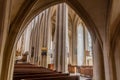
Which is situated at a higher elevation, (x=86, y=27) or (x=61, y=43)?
(x=86, y=27)

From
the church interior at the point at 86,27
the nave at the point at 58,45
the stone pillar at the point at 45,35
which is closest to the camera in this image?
the church interior at the point at 86,27

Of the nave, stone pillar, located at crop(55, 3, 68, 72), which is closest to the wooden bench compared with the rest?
the nave

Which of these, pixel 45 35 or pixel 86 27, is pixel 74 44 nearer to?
pixel 45 35

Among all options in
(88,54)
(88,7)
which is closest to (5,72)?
(88,7)

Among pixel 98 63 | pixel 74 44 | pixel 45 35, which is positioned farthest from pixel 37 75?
pixel 74 44

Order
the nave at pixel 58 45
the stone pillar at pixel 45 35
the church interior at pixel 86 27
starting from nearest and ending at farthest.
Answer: the church interior at pixel 86 27, the nave at pixel 58 45, the stone pillar at pixel 45 35

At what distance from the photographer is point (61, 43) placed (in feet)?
24.4

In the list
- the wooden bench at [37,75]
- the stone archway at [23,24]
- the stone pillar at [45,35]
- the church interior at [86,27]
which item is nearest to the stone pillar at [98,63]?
the church interior at [86,27]

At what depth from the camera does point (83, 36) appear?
15820 mm

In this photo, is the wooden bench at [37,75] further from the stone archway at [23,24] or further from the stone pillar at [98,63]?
the stone pillar at [98,63]

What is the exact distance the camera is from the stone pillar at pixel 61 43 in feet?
23.1

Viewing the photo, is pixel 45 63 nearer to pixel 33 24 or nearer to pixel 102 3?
pixel 33 24

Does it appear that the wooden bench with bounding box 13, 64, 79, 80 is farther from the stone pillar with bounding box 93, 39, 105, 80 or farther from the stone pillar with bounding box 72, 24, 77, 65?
the stone pillar with bounding box 72, 24, 77, 65

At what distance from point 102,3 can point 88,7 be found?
52 cm
